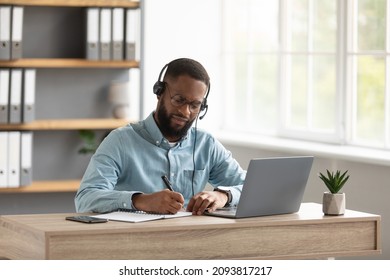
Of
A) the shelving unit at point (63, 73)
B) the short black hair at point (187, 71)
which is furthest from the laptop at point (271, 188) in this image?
the shelving unit at point (63, 73)

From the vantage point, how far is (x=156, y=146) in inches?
131

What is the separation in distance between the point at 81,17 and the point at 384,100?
186 cm

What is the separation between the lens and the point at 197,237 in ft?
9.07

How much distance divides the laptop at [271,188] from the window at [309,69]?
1.86m

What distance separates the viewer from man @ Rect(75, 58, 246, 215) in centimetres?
314

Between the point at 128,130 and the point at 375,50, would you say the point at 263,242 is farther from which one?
the point at 375,50

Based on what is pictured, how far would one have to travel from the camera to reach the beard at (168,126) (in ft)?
10.7

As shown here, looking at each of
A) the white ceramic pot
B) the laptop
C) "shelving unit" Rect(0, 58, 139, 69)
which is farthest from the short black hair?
"shelving unit" Rect(0, 58, 139, 69)

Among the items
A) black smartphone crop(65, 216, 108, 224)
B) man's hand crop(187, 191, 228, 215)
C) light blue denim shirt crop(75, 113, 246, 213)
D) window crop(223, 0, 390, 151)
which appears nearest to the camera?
black smartphone crop(65, 216, 108, 224)

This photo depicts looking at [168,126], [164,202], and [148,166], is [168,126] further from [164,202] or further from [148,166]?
[164,202]

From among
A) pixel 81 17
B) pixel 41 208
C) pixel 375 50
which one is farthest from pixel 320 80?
pixel 41 208

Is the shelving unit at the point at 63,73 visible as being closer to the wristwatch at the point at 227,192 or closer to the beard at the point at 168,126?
the beard at the point at 168,126

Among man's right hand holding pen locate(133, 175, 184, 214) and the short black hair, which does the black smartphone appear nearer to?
Result: man's right hand holding pen locate(133, 175, 184, 214)
